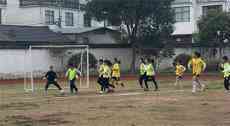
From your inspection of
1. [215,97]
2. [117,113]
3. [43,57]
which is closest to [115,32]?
[43,57]

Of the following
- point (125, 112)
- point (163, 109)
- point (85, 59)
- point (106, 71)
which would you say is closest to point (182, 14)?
point (85, 59)

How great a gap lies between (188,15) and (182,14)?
0.85 meters

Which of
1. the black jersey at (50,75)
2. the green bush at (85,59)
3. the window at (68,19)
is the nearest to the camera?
the black jersey at (50,75)

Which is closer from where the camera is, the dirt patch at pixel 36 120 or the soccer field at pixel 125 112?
the soccer field at pixel 125 112

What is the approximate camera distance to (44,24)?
2758 inches

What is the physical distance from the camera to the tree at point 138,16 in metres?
55.7

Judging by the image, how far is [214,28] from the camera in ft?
185

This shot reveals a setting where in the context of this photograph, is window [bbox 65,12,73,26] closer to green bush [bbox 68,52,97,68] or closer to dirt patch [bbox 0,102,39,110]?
green bush [bbox 68,52,97,68]

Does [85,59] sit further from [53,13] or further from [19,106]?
[19,106]

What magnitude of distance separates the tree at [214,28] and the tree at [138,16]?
2.97 metres

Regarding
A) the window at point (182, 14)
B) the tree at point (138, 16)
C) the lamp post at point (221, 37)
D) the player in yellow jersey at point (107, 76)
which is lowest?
the player in yellow jersey at point (107, 76)

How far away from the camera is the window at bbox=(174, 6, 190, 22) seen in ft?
235

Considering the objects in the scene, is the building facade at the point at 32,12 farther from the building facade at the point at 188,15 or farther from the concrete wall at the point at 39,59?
the building facade at the point at 188,15

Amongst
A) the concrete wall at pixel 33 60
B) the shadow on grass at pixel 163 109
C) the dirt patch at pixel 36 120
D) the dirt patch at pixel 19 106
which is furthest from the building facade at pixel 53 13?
the dirt patch at pixel 36 120
